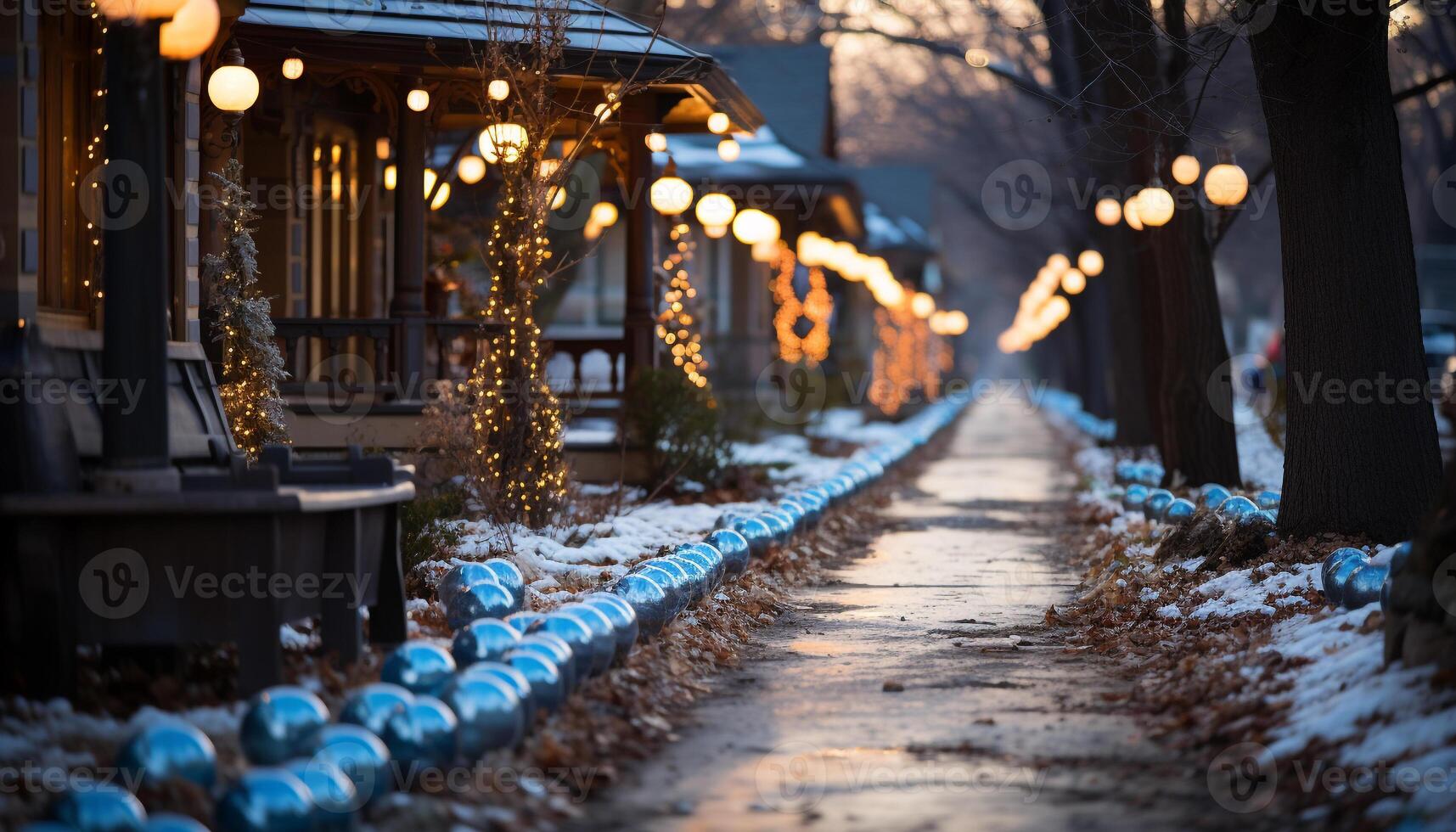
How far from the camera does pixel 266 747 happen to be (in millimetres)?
5336

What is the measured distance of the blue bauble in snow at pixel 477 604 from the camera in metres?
7.94

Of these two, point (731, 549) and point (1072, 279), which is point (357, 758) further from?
point (1072, 279)

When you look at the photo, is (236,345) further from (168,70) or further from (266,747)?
(266,747)

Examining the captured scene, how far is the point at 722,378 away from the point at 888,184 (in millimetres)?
34705

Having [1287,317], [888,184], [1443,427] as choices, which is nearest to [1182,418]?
[1287,317]

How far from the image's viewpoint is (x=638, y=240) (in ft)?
56.0

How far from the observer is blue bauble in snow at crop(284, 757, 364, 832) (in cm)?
480

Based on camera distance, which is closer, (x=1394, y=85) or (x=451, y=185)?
(x=451, y=185)
